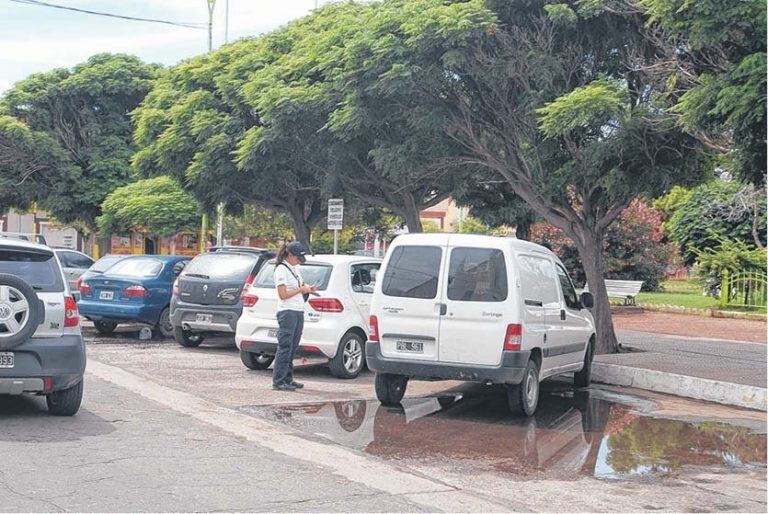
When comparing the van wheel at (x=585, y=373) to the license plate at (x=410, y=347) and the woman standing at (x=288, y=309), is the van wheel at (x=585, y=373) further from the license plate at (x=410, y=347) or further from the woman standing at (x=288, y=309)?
the woman standing at (x=288, y=309)

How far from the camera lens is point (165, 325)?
17.5 meters

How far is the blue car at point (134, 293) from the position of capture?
17.0m

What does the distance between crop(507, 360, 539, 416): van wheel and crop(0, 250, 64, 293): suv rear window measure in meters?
4.82

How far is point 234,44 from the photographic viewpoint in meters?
26.0

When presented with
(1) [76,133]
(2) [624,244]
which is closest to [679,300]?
(2) [624,244]

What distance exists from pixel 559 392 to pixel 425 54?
6.03 metres

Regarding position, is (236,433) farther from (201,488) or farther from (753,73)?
(753,73)

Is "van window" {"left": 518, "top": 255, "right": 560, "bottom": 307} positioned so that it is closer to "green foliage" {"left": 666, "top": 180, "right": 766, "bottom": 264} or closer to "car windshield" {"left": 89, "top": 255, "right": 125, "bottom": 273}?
"car windshield" {"left": 89, "top": 255, "right": 125, "bottom": 273}

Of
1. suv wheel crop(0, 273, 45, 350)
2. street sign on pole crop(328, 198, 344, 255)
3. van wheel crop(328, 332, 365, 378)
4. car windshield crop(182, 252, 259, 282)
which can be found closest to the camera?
suv wheel crop(0, 273, 45, 350)

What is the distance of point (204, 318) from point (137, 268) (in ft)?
8.83

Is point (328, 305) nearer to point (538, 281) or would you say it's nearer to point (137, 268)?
point (538, 281)

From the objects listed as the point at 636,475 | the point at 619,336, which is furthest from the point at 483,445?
the point at 619,336

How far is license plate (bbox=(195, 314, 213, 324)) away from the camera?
50.8ft

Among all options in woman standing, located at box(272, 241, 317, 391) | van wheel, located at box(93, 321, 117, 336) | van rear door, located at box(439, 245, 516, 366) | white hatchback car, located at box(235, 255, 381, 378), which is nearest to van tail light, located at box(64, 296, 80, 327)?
woman standing, located at box(272, 241, 317, 391)
